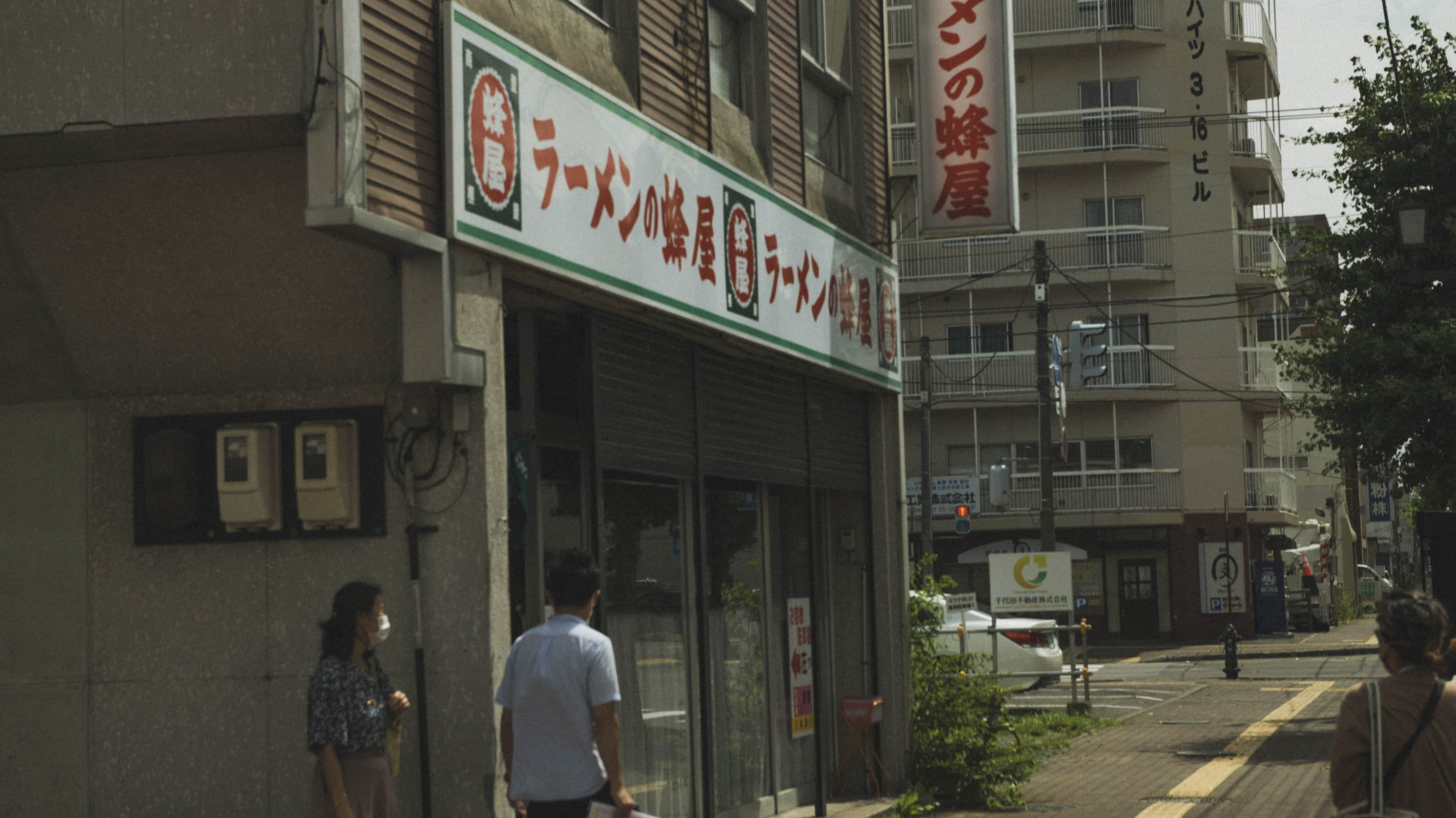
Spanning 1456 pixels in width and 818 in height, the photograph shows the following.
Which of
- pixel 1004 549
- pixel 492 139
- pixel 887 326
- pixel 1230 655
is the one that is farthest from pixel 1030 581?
pixel 1004 549

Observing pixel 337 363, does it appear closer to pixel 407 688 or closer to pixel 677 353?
pixel 407 688

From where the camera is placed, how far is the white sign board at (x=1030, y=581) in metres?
24.4

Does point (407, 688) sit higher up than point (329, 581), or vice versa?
point (329, 581)

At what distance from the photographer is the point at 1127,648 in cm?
4434

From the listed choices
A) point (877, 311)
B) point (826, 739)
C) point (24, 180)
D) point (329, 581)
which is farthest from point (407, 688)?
point (877, 311)

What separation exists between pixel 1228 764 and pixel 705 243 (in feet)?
30.2

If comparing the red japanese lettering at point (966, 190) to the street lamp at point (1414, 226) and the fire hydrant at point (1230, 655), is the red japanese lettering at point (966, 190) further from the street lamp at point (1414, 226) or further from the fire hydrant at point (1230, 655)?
the fire hydrant at point (1230, 655)

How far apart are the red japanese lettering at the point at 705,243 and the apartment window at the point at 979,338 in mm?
38330

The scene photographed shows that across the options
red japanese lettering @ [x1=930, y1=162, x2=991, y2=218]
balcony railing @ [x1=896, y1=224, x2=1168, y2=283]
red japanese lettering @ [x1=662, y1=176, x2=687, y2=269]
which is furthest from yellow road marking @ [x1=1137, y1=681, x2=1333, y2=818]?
balcony railing @ [x1=896, y1=224, x2=1168, y2=283]

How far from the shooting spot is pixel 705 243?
10.8 m

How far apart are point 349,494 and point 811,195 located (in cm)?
655

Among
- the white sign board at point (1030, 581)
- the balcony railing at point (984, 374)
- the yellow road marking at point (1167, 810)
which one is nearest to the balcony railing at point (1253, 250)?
the balcony railing at point (984, 374)

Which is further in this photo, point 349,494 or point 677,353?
point 677,353

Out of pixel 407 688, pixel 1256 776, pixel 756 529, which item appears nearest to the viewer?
pixel 407 688
